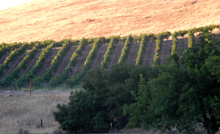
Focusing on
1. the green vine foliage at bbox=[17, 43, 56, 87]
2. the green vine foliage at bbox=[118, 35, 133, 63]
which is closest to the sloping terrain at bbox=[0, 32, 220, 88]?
the green vine foliage at bbox=[118, 35, 133, 63]

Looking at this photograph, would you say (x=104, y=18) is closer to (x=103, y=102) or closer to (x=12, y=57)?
(x=12, y=57)

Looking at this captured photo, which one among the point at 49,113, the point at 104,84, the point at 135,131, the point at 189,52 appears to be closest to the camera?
the point at 189,52

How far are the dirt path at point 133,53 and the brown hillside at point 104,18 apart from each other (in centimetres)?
1477

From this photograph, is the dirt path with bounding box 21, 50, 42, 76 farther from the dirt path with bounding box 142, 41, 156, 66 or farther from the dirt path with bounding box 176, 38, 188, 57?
the dirt path with bounding box 176, 38, 188, 57

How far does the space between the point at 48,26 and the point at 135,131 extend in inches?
2399

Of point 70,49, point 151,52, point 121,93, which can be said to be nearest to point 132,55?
point 151,52

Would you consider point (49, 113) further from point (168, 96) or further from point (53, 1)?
point (53, 1)

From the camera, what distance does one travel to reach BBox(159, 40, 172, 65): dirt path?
40.4m

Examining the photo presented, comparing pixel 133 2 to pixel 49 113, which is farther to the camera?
pixel 133 2

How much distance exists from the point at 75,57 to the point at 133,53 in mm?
9257

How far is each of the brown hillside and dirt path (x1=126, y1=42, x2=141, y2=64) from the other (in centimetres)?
1477

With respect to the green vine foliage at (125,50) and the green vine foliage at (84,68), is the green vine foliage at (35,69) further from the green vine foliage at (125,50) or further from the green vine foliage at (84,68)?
the green vine foliage at (125,50)

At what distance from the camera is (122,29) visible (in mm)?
64688

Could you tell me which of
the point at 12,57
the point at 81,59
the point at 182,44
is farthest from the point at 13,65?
the point at 182,44
